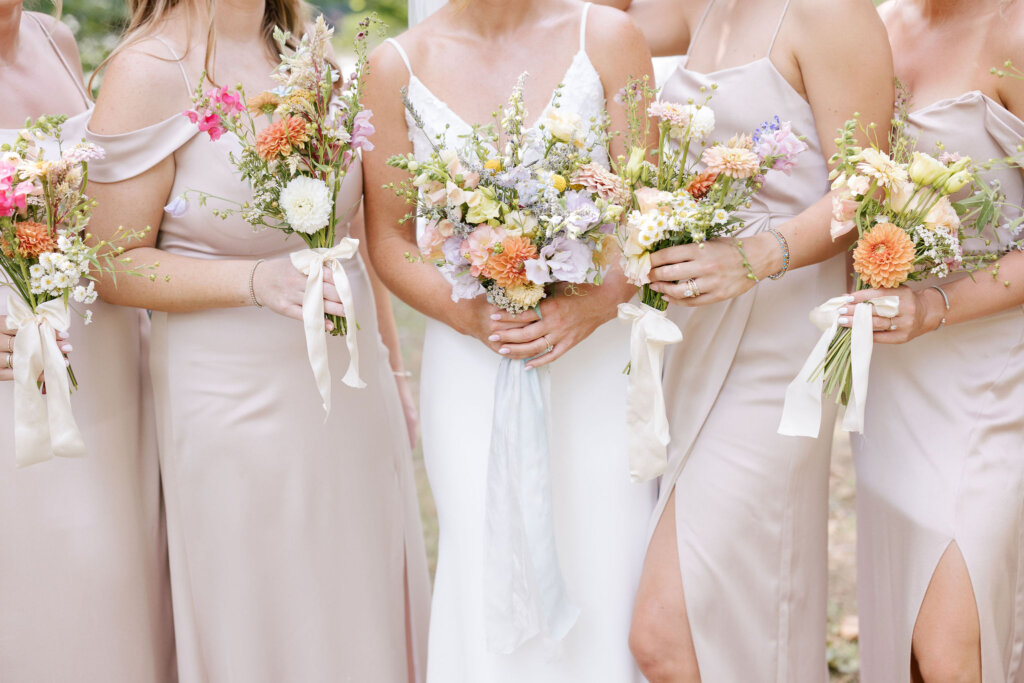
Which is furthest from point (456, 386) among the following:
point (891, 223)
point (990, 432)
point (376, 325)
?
point (990, 432)

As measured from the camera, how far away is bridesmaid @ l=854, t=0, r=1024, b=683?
2.84 m

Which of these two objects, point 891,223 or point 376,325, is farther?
point 376,325

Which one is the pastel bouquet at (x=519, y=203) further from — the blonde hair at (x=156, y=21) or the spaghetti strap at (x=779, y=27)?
the blonde hair at (x=156, y=21)

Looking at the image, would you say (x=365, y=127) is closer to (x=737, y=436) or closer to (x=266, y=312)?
(x=266, y=312)

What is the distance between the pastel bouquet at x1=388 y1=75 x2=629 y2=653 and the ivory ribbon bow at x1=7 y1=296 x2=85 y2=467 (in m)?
1.02

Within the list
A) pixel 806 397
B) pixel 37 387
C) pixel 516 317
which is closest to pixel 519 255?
pixel 516 317

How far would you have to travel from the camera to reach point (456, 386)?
309 cm

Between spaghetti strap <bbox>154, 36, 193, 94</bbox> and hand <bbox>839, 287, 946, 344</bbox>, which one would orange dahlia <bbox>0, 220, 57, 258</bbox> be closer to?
spaghetti strap <bbox>154, 36, 193, 94</bbox>

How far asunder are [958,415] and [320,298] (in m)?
1.83

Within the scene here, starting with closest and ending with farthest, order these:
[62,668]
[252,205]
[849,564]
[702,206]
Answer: [702,206], [252,205], [62,668], [849,564]

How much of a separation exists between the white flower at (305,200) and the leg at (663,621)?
1.30 meters

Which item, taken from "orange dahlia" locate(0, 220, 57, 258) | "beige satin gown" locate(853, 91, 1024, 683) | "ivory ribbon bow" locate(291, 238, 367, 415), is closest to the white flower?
"ivory ribbon bow" locate(291, 238, 367, 415)

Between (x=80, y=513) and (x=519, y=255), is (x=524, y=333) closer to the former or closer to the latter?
(x=519, y=255)

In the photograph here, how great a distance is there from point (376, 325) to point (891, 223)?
1.67 meters
